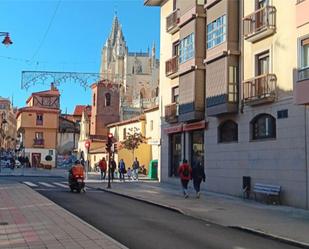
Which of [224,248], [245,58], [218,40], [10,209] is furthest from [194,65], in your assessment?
[224,248]

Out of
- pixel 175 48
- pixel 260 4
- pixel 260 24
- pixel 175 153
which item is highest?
pixel 175 48

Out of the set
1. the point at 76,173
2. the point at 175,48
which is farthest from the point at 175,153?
the point at 76,173

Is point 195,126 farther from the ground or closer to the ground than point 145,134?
closer to the ground

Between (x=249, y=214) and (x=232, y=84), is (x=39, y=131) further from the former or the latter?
(x=249, y=214)

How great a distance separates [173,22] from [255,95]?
12.3 m

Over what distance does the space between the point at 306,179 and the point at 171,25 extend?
57.6 feet

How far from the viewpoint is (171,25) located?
34.7 m

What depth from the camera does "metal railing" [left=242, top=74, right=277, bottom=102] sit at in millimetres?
22422

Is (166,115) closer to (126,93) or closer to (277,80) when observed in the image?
(277,80)

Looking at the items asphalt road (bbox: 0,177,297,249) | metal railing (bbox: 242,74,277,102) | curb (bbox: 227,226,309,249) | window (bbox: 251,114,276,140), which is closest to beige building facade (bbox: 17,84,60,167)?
window (bbox: 251,114,276,140)

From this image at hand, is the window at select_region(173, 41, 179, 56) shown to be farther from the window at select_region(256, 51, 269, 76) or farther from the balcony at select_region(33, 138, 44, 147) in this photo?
the balcony at select_region(33, 138, 44, 147)

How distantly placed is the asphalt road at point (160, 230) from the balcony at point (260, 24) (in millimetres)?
8944

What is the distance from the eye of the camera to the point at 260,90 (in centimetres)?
2330

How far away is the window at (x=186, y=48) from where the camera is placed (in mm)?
30344
